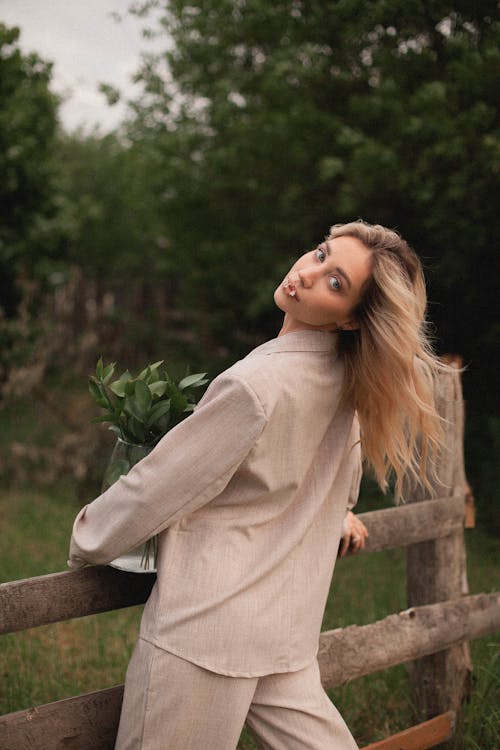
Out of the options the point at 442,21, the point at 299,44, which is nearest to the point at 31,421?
the point at 299,44

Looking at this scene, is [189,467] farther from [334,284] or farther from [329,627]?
[329,627]

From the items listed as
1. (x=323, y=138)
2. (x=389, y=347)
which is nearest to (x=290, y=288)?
(x=389, y=347)

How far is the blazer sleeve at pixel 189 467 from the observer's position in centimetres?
195

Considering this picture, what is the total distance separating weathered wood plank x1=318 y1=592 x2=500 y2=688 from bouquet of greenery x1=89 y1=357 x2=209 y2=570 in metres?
0.99

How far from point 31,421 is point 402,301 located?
841 centimetres

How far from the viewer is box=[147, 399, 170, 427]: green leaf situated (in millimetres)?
2166

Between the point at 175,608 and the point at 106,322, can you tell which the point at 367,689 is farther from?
the point at 106,322

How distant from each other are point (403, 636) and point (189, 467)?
1.55 m

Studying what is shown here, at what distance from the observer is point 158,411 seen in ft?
7.13

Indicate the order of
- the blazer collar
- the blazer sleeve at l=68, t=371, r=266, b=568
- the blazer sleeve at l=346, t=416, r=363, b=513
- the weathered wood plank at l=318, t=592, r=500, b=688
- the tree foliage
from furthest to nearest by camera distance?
the tree foliage, the weathered wood plank at l=318, t=592, r=500, b=688, the blazer sleeve at l=346, t=416, r=363, b=513, the blazer collar, the blazer sleeve at l=68, t=371, r=266, b=568

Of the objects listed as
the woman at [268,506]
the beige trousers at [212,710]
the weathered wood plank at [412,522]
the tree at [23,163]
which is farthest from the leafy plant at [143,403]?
the tree at [23,163]

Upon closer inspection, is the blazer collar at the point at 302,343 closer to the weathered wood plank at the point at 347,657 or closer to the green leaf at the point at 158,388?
the green leaf at the point at 158,388

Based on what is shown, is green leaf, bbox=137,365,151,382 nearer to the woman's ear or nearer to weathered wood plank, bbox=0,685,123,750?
the woman's ear

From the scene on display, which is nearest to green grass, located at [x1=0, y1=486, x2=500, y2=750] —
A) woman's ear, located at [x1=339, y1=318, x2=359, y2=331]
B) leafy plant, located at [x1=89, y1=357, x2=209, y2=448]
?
leafy plant, located at [x1=89, y1=357, x2=209, y2=448]
